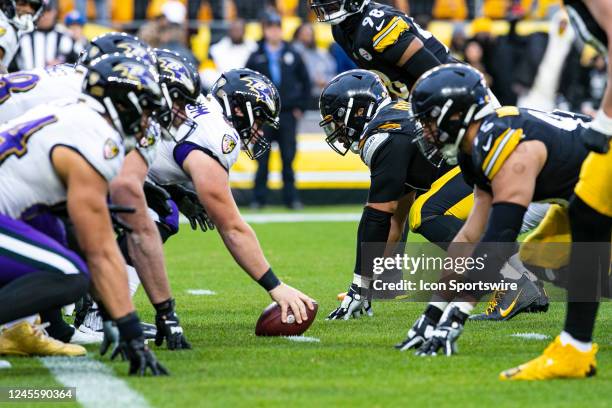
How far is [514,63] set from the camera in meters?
16.2

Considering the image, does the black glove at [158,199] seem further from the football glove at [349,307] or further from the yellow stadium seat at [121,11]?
the yellow stadium seat at [121,11]

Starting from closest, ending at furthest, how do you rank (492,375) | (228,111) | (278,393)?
(278,393)
(492,375)
(228,111)

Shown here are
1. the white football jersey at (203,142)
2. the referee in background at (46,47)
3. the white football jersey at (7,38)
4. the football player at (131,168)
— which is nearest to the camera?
the football player at (131,168)

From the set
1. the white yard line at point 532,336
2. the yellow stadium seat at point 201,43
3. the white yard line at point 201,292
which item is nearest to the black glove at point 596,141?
the white yard line at point 532,336

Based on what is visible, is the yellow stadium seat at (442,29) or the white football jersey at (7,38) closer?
the white football jersey at (7,38)

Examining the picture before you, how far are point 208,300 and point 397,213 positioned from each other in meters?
1.33

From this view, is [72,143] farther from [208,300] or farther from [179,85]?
[208,300]

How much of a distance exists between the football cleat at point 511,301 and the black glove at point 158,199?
1.83 metres

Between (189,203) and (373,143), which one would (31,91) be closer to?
(189,203)

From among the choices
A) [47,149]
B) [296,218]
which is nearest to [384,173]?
[47,149]

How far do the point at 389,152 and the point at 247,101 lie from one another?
3.03ft

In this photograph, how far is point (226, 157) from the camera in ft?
18.7

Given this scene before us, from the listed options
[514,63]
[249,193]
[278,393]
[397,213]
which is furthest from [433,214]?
[514,63]

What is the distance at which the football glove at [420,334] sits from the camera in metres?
5.36
